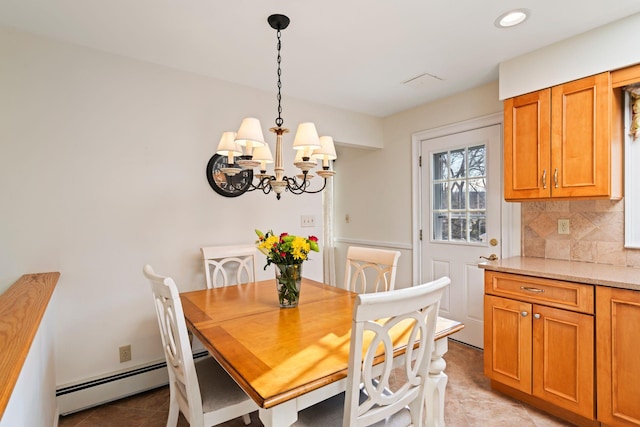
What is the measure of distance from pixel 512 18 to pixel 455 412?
94.1 inches

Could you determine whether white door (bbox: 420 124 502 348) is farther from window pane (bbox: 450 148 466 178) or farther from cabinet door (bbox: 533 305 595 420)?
cabinet door (bbox: 533 305 595 420)

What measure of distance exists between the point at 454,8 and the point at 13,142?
267 cm

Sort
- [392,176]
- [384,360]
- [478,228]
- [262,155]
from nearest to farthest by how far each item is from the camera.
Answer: [384,360] → [262,155] → [478,228] → [392,176]

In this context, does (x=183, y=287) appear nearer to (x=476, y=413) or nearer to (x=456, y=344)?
(x=476, y=413)

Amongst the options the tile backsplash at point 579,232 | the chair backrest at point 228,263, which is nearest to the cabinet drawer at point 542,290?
the tile backsplash at point 579,232

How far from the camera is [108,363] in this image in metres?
2.19

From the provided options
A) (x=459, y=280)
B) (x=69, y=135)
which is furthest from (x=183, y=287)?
→ (x=459, y=280)

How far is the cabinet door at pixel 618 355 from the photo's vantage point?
64.0 inches

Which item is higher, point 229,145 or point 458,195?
point 229,145

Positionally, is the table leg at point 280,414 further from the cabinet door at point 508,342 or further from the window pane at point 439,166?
the window pane at point 439,166

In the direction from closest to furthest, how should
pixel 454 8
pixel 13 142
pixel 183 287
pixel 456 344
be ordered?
pixel 454 8 → pixel 13 142 → pixel 183 287 → pixel 456 344

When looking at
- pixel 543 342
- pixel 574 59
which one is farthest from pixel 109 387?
pixel 574 59

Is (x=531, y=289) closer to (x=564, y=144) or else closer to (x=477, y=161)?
(x=564, y=144)

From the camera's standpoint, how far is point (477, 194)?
9.64ft
